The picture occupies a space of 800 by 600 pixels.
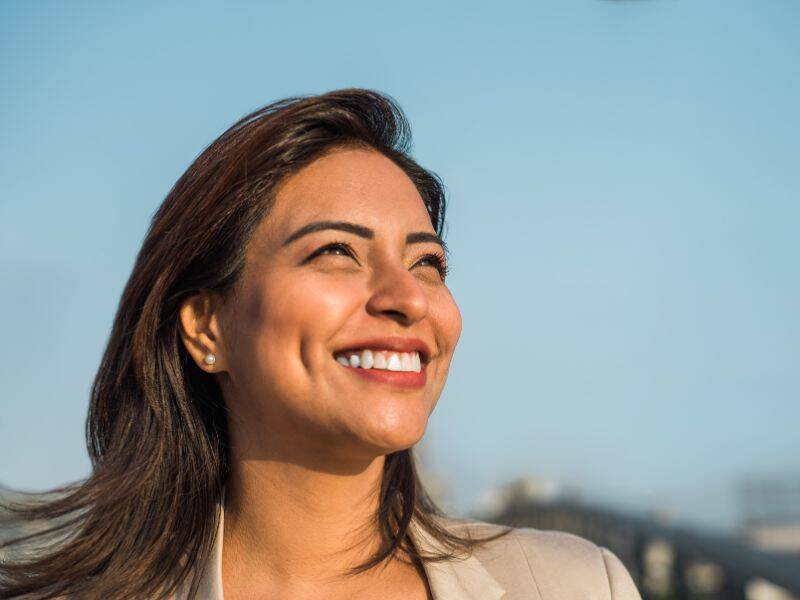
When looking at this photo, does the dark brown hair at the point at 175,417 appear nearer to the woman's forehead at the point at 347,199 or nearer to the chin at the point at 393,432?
the woman's forehead at the point at 347,199

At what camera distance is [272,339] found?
3.15 metres

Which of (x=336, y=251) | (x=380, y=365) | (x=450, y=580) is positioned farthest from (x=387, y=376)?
(x=450, y=580)

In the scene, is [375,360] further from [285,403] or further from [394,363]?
[285,403]

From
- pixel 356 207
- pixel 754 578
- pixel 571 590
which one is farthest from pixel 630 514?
pixel 356 207

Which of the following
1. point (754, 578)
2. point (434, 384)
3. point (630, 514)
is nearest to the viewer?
point (434, 384)

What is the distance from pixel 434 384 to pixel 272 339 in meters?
0.52

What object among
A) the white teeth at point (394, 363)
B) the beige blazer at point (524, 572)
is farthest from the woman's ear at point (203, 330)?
the white teeth at point (394, 363)

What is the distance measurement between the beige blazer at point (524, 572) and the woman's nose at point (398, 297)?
832 mm

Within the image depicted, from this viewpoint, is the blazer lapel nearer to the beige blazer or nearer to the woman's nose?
the beige blazer

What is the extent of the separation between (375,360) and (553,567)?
3.01 ft

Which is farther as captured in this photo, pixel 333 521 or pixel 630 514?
pixel 630 514

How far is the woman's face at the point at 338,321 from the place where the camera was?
3.08m

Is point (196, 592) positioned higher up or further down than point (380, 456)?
further down

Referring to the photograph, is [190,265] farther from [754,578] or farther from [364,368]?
[754,578]
